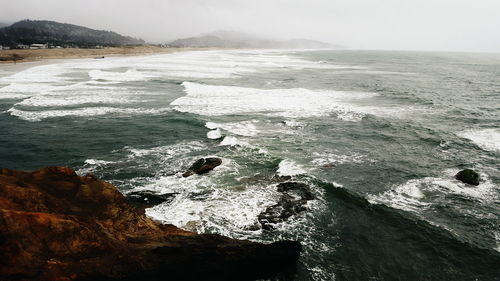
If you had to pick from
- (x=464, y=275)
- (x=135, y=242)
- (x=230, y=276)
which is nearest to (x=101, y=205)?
(x=135, y=242)

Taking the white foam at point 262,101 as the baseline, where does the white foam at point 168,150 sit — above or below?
below

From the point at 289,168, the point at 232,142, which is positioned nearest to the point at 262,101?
the point at 232,142

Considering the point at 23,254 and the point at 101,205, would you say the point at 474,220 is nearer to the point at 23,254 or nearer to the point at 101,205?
the point at 101,205

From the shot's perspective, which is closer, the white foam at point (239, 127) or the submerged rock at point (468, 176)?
the submerged rock at point (468, 176)

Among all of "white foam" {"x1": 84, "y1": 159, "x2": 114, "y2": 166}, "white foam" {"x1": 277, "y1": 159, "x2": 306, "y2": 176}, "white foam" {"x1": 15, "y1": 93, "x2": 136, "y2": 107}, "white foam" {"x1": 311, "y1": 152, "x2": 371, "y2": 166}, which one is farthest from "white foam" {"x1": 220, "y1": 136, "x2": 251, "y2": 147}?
"white foam" {"x1": 15, "y1": 93, "x2": 136, "y2": 107}

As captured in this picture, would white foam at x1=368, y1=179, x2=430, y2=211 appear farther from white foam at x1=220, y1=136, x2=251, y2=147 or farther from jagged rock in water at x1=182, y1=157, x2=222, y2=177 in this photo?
white foam at x1=220, y1=136, x2=251, y2=147

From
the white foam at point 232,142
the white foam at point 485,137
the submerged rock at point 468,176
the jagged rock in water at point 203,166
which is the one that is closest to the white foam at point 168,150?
the white foam at point 232,142

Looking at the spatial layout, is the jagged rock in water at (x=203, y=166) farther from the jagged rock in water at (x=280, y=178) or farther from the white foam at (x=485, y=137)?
the white foam at (x=485, y=137)
